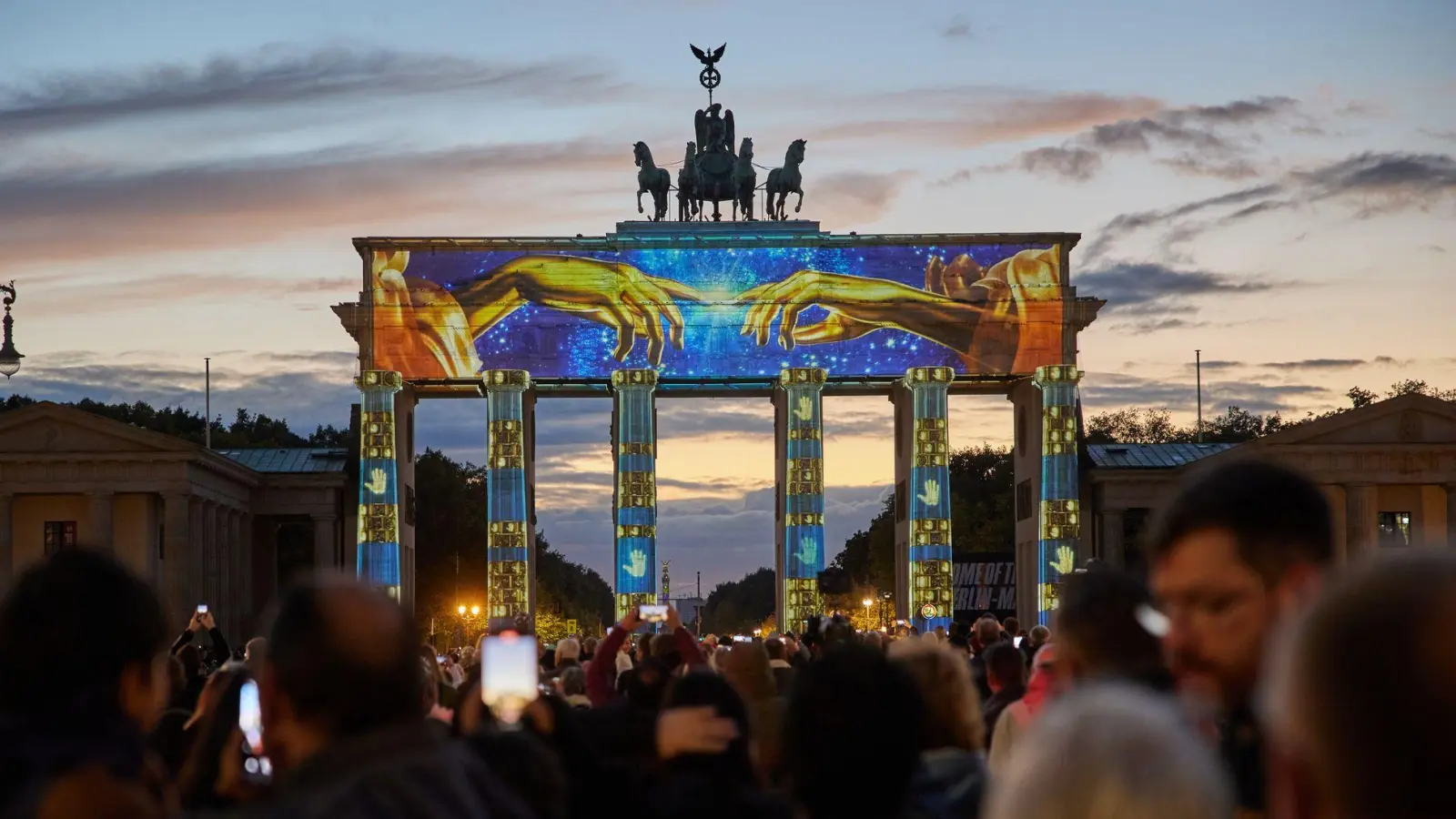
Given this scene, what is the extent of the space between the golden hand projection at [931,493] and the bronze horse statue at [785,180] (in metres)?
12.0

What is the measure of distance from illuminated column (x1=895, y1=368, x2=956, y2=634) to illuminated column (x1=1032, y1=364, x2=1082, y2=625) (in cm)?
330

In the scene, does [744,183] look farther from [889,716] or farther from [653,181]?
[889,716]

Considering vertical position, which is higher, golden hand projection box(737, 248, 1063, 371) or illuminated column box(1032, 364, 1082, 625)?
golden hand projection box(737, 248, 1063, 371)

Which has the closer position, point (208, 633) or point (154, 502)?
point (208, 633)

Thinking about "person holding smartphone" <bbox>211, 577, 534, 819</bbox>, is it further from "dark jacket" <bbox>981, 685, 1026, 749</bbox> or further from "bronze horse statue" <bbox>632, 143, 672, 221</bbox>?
"bronze horse statue" <bbox>632, 143, 672, 221</bbox>

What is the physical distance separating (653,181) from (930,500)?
1590 cm

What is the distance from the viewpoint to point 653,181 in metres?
81.1

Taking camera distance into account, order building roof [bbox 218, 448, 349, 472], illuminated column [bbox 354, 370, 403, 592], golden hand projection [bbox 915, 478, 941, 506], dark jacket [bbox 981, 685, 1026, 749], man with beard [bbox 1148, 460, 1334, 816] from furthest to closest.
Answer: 1. building roof [bbox 218, 448, 349, 472]
2. golden hand projection [bbox 915, 478, 941, 506]
3. illuminated column [bbox 354, 370, 403, 592]
4. dark jacket [bbox 981, 685, 1026, 749]
5. man with beard [bbox 1148, 460, 1334, 816]

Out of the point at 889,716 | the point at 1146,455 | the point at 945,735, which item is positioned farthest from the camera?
the point at 1146,455

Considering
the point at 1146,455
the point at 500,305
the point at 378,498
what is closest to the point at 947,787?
the point at 378,498

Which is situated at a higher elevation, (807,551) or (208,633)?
(208,633)

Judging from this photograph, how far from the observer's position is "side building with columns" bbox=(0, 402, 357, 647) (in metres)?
74.4

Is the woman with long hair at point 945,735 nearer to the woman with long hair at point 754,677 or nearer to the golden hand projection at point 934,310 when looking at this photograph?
the woman with long hair at point 754,677

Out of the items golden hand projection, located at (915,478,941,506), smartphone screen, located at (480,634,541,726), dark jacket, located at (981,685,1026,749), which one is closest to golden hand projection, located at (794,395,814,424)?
golden hand projection, located at (915,478,941,506)
